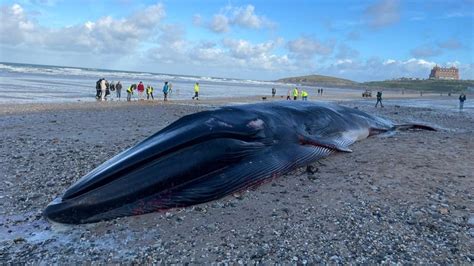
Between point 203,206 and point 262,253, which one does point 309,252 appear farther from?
point 203,206

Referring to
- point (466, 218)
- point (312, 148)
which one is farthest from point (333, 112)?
point (466, 218)

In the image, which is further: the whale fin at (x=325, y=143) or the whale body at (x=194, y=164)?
the whale fin at (x=325, y=143)

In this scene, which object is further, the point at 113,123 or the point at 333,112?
the point at 113,123

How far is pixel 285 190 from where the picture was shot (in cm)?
623

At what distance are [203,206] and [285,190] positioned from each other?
4.45ft

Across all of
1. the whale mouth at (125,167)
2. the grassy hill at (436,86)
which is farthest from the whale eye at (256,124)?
the grassy hill at (436,86)

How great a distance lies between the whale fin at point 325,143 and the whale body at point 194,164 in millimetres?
21

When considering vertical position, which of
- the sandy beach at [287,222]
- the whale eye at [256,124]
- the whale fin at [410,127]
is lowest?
the sandy beach at [287,222]

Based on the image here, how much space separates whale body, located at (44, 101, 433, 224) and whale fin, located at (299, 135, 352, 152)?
0.02 m

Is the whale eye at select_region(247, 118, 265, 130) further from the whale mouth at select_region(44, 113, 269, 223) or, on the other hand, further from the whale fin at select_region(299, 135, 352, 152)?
the whale fin at select_region(299, 135, 352, 152)

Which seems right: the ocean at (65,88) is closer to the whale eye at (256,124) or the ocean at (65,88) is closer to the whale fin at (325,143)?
the whale fin at (325,143)

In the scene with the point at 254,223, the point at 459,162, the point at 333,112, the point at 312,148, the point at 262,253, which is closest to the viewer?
the point at 262,253

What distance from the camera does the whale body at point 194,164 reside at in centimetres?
500

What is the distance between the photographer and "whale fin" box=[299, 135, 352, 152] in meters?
7.33
